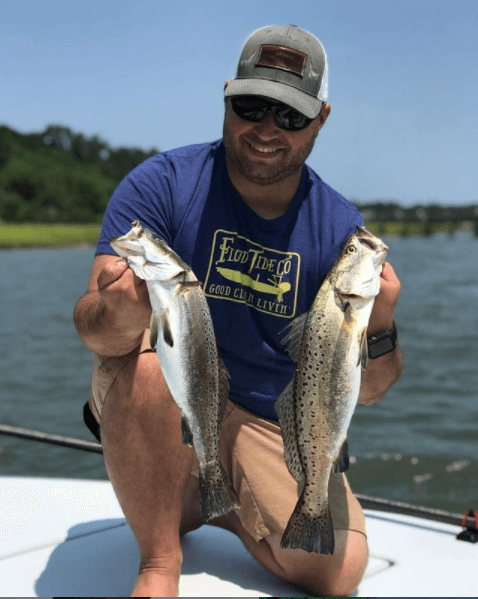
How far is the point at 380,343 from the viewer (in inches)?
122

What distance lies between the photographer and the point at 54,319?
30.7 meters

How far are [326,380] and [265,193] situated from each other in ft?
3.58

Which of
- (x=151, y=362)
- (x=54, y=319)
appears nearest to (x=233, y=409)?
(x=151, y=362)

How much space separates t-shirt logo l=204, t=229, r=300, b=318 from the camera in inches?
136

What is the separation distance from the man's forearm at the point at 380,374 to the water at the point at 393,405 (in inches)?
232

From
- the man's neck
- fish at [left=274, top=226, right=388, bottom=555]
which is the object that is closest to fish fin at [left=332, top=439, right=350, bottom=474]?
fish at [left=274, top=226, right=388, bottom=555]

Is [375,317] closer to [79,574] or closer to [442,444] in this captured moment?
[79,574]

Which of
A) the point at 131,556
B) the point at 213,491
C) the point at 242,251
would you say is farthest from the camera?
the point at 131,556

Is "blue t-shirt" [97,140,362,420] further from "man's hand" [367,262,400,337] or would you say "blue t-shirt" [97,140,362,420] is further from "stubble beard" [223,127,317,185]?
"man's hand" [367,262,400,337]

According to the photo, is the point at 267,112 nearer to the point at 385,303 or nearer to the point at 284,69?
the point at 284,69

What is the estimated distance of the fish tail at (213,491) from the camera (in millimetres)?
2928

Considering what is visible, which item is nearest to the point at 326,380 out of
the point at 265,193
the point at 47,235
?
the point at 265,193

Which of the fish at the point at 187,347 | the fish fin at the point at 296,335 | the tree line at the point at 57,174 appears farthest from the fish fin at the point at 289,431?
the tree line at the point at 57,174

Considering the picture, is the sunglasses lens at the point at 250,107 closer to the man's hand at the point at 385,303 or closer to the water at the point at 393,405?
the man's hand at the point at 385,303
